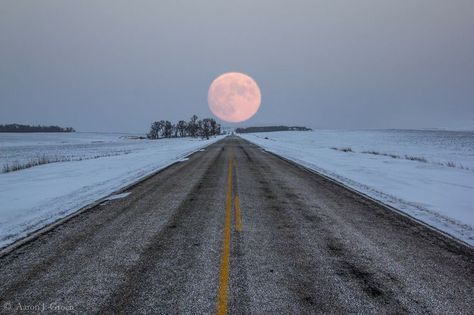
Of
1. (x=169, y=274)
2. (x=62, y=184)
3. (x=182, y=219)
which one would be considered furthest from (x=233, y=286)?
(x=62, y=184)

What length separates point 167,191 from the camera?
952cm

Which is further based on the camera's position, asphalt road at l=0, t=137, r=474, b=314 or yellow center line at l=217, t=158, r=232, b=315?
asphalt road at l=0, t=137, r=474, b=314

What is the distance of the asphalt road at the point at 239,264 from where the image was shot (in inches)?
130

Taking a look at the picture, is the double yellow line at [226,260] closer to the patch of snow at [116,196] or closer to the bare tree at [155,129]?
the patch of snow at [116,196]

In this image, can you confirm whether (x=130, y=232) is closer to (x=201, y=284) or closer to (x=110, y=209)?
(x=110, y=209)

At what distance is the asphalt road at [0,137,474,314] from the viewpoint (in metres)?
3.30

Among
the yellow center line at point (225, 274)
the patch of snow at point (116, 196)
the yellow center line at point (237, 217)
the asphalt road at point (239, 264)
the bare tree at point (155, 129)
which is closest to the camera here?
the yellow center line at point (225, 274)

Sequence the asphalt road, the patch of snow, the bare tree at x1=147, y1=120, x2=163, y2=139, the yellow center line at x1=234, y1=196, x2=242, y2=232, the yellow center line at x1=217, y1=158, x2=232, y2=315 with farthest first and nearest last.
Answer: the bare tree at x1=147, y1=120, x2=163, y2=139, the patch of snow, the yellow center line at x1=234, y1=196, x2=242, y2=232, the asphalt road, the yellow center line at x1=217, y1=158, x2=232, y2=315

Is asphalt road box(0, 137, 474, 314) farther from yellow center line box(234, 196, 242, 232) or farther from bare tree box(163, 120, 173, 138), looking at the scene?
bare tree box(163, 120, 173, 138)

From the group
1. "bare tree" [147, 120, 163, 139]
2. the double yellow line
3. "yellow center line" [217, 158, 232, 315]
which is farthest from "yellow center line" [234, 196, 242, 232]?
"bare tree" [147, 120, 163, 139]

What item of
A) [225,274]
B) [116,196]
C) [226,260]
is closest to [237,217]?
[226,260]

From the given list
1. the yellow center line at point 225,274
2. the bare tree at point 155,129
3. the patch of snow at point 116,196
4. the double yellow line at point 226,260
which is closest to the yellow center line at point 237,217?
the double yellow line at point 226,260

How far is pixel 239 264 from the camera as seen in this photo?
4195mm

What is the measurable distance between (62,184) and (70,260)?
791 cm
